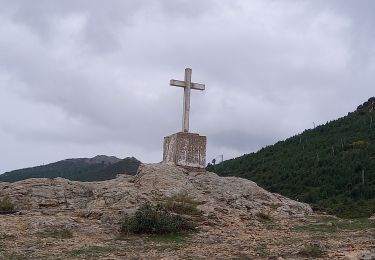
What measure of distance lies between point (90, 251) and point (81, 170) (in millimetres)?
64755

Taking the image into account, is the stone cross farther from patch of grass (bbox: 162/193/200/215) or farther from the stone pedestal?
patch of grass (bbox: 162/193/200/215)

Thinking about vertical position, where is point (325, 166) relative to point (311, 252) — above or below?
above

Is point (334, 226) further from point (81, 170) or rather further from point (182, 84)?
point (81, 170)

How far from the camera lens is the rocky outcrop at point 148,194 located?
12.7m

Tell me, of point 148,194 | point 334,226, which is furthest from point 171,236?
point 334,226

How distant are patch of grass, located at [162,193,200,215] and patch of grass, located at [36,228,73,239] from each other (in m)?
2.62

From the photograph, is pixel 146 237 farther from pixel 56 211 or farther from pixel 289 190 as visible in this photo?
pixel 289 190

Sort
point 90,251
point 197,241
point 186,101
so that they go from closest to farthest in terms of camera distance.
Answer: point 90,251 → point 197,241 → point 186,101

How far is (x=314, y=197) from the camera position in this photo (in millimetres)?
32531

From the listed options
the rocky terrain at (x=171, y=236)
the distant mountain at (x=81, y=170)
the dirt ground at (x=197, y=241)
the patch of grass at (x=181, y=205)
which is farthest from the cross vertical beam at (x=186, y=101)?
the distant mountain at (x=81, y=170)

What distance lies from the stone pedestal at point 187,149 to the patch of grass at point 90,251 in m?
6.17

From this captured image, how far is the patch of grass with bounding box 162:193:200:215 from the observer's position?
473 inches

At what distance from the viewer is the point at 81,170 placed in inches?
2832

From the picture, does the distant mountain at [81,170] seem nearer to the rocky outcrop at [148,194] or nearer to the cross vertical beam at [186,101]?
the cross vertical beam at [186,101]
